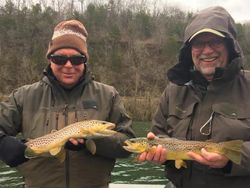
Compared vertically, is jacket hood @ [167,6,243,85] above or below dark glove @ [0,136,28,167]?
above

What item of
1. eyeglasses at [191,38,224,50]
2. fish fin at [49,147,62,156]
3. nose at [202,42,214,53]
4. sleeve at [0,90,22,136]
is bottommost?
fish fin at [49,147,62,156]

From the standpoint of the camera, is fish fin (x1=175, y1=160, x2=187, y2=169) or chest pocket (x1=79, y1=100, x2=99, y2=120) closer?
fish fin (x1=175, y1=160, x2=187, y2=169)

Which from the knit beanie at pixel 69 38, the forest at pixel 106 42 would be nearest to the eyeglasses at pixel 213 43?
the knit beanie at pixel 69 38

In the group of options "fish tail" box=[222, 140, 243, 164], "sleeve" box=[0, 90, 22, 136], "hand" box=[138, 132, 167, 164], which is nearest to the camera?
"fish tail" box=[222, 140, 243, 164]

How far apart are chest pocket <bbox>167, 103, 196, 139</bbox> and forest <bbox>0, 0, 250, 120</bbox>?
45239 millimetres

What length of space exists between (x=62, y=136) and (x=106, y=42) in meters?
62.4

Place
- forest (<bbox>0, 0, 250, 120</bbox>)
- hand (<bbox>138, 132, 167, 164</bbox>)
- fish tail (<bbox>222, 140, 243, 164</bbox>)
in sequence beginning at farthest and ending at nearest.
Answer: forest (<bbox>0, 0, 250, 120</bbox>) < hand (<bbox>138, 132, 167, 164</bbox>) < fish tail (<bbox>222, 140, 243, 164</bbox>)

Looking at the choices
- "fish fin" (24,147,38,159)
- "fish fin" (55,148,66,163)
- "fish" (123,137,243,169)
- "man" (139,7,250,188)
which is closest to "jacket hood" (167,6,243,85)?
"man" (139,7,250,188)

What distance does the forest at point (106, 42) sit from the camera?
180 feet

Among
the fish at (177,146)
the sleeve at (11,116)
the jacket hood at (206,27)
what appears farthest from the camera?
the sleeve at (11,116)

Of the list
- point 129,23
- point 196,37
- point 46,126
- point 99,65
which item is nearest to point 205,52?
point 196,37

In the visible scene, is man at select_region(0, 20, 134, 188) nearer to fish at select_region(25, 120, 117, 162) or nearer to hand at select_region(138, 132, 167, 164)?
fish at select_region(25, 120, 117, 162)

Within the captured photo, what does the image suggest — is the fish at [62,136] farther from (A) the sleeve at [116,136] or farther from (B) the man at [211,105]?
(B) the man at [211,105]

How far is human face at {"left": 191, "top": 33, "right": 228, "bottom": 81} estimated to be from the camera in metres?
4.25
